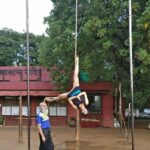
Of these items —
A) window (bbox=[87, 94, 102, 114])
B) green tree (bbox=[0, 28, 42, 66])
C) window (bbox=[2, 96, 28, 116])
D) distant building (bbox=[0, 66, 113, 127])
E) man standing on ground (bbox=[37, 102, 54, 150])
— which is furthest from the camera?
green tree (bbox=[0, 28, 42, 66])

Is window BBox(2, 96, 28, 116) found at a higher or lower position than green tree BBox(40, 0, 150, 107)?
lower

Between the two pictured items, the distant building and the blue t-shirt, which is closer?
the blue t-shirt

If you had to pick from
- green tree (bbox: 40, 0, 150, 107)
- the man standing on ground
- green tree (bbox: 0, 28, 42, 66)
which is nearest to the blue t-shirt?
the man standing on ground

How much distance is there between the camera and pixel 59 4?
26.4 metres

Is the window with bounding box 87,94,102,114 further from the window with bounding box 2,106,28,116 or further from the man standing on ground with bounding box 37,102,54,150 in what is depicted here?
the man standing on ground with bounding box 37,102,54,150

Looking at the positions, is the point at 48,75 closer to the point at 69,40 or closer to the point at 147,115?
the point at 69,40

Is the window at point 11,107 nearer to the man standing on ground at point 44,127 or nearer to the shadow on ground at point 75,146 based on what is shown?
the shadow on ground at point 75,146

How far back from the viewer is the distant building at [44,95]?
100 feet

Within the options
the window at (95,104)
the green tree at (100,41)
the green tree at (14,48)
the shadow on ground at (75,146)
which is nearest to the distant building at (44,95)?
the window at (95,104)

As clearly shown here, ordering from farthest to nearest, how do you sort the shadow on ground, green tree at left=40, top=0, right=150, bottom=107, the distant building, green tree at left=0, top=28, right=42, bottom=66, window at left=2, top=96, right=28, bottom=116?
green tree at left=0, top=28, right=42, bottom=66
window at left=2, top=96, right=28, bottom=116
the distant building
green tree at left=40, top=0, right=150, bottom=107
the shadow on ground

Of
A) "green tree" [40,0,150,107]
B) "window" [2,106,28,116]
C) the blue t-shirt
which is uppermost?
"green tree" [40,0,150,107]

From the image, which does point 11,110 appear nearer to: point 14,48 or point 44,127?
point 14,48

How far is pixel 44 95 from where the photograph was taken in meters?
30.8

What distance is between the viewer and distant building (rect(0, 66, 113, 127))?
1205 inches
